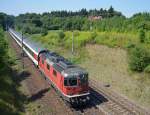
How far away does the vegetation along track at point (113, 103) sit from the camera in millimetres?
22078

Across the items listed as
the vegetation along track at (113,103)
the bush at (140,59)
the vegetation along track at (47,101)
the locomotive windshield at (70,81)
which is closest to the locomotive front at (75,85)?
the locomotive windshield at (70,81)

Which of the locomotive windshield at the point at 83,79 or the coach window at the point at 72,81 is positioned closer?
the coach window at the point at 72,81

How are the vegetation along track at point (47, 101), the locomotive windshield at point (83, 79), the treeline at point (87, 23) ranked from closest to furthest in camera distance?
the vegetation along track at point (47, 101) < the locomotive windshield at point (83, 79) < the treeline at point (87, 23)

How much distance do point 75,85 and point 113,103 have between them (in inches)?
169

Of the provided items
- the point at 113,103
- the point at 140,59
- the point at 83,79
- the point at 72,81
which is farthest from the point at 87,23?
the point at 72,81

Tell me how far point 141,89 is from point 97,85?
17.0 ft

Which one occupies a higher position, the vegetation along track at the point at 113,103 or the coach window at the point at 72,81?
the coach window at the point at 72,81

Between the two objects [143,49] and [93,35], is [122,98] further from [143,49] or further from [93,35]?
[93,35]

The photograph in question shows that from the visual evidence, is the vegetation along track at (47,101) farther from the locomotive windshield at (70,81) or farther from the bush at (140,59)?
the bush at (140,59)

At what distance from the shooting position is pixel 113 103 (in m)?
24.4

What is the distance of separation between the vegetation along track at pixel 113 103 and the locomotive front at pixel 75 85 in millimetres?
2225

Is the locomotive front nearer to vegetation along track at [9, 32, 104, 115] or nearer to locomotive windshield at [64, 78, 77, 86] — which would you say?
locomotive windshield at [64, 78, 77, 86]

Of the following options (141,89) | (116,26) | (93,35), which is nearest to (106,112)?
(141,89)

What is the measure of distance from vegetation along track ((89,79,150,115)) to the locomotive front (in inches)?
87.6
